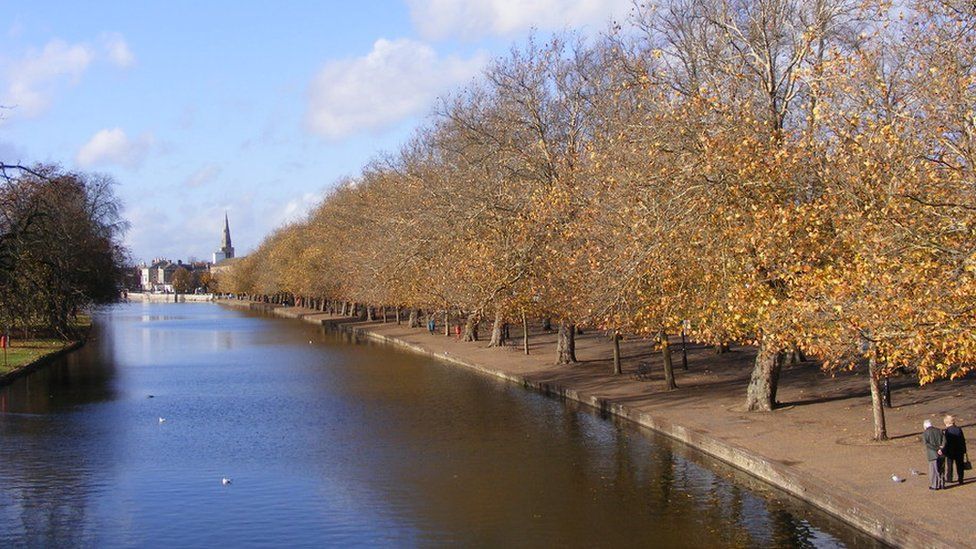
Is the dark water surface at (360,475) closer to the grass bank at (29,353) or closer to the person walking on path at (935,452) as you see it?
the person walking on path at (935,452)

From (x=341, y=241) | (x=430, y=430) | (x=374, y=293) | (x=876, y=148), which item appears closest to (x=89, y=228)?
(x=374, y=293)

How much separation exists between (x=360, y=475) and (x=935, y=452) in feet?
40.2

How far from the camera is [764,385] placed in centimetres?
2848

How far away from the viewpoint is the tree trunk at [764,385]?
92.6ft

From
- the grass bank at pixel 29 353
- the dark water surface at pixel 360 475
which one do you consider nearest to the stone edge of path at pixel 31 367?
the grass bank at pixel 29 353

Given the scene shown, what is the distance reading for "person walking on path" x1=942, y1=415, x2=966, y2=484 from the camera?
58.7 feet

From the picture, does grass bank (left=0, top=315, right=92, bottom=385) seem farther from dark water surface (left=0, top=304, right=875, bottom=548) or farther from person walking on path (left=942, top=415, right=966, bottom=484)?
person walking on path (left=942, top=415, right=966, bottom=484)

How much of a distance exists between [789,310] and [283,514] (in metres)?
11.0

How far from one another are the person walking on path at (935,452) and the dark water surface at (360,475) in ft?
6.53

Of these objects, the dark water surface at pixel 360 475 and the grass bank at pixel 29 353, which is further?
the grass bank at pixel 29 353

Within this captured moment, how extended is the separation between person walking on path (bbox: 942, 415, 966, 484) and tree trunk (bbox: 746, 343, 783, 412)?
9.76m

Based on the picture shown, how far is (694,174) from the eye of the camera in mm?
23344

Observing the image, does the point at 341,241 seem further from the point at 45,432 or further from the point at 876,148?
the point at 876,148

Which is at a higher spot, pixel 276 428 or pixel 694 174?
pixel 694 174
